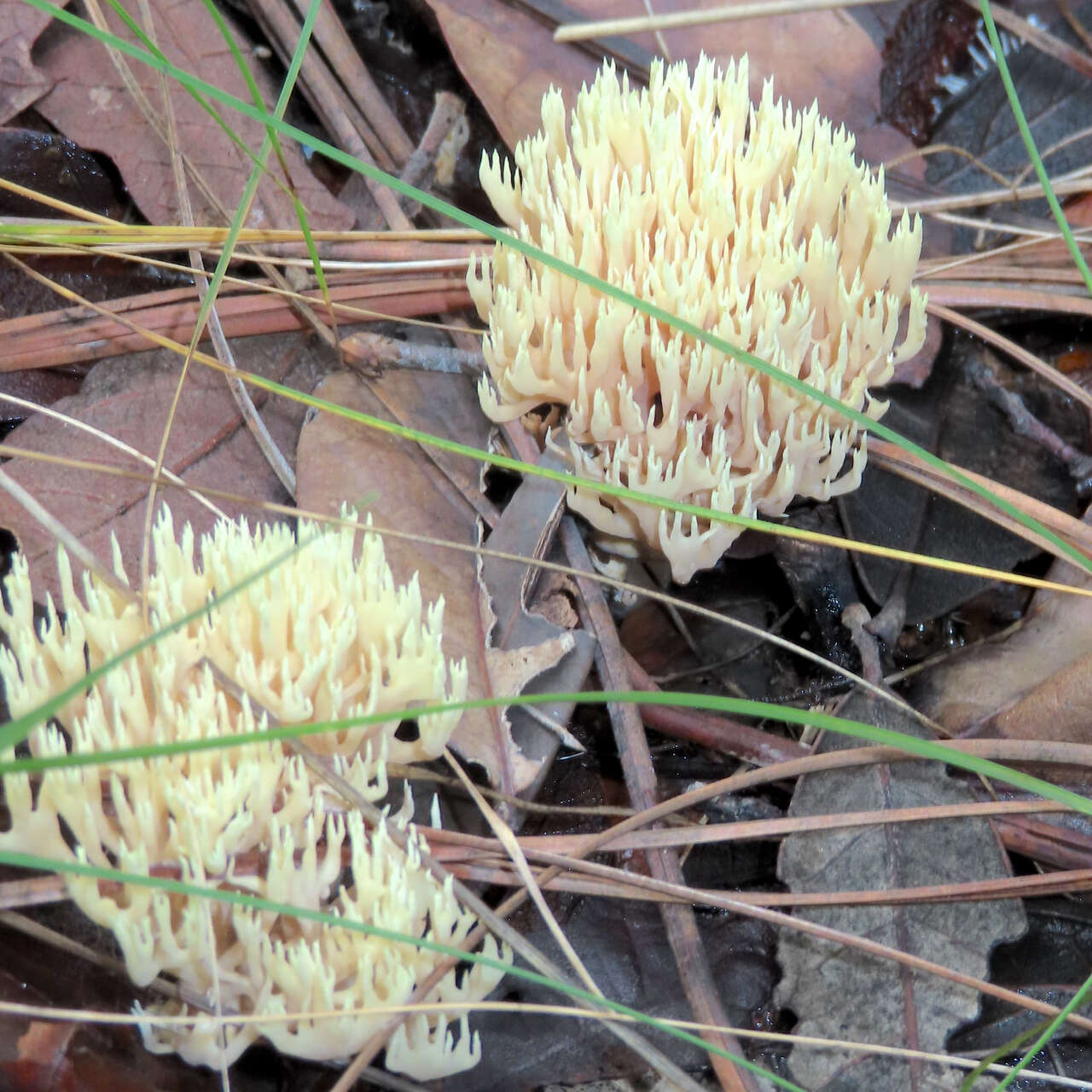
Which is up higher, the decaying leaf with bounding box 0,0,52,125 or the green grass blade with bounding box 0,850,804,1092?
the decaying leaf with bounding box 0,0,52,125

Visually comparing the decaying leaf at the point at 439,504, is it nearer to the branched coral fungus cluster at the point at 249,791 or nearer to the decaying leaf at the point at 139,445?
the decaying leaf at the point at 139,445

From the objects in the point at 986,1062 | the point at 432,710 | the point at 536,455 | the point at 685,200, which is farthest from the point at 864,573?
the point at 432,710

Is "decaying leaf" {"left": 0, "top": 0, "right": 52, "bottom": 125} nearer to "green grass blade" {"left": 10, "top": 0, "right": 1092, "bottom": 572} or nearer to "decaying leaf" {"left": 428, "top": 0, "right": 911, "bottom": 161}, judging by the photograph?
"green grass blade" {"left": 10, "top": 0, "right": 1092, "bottom": 572}

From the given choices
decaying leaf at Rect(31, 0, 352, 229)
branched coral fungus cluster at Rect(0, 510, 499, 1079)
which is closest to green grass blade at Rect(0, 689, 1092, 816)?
branched coral fungus cluster at Rect(0, 510, 499, 1079)

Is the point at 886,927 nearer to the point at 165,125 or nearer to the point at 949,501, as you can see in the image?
the point at 949,501

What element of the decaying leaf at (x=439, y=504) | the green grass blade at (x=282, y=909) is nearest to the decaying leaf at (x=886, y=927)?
the green grass blade at (x=282, y=909)

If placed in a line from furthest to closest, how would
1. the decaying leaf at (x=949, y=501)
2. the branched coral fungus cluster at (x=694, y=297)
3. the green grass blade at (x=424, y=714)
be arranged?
1. the decaying leaf at (x=949, y=501)
2. the branched coral fungus cluster at (x=694, y=297)
3. the green grass blade at (x=424, y=714)

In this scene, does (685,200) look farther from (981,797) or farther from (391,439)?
(981,797)
